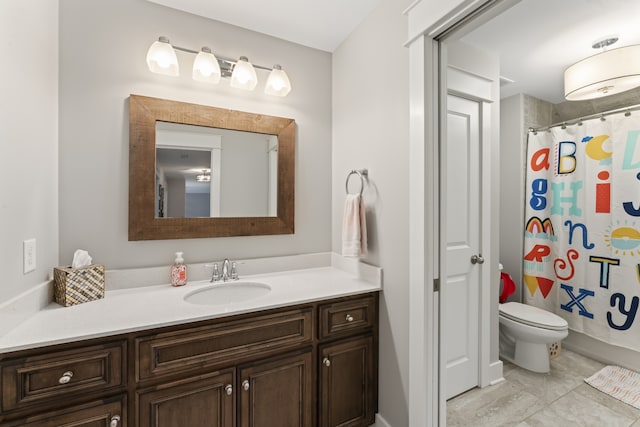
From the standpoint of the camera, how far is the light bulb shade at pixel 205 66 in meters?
1.50

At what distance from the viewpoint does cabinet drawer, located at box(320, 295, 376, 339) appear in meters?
1.34

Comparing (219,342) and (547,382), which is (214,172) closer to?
(219,342)

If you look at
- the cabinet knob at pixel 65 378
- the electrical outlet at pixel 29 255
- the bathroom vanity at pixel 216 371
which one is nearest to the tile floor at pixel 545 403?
the bathroom vanity at pixel 216 371

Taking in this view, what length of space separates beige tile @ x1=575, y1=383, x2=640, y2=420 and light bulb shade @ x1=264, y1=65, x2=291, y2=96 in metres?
2.64

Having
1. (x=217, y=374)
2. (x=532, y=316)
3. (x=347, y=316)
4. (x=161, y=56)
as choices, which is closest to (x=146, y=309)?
(x=217, y=374)

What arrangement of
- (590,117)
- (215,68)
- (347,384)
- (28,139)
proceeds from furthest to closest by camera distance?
(590,117), (215,68), (347,384), (28,139)

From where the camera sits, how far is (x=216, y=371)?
3.67 feet

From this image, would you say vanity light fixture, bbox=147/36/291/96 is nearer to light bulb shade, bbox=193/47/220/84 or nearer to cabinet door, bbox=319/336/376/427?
light bulb shade, bbox=193/47/220/84

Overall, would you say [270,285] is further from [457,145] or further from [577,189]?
[577,189]

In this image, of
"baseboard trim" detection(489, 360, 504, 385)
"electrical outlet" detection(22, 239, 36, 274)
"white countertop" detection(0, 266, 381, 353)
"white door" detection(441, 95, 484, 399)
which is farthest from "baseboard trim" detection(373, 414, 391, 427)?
"electrical outlet" detection(22, 239, 36, 274)

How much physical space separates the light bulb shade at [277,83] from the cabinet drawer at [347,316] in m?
1.33

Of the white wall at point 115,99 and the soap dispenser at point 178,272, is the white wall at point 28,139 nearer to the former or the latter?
the white wall at point 115,99

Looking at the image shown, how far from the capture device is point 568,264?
1.91 meters

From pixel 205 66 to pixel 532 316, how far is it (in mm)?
2713
